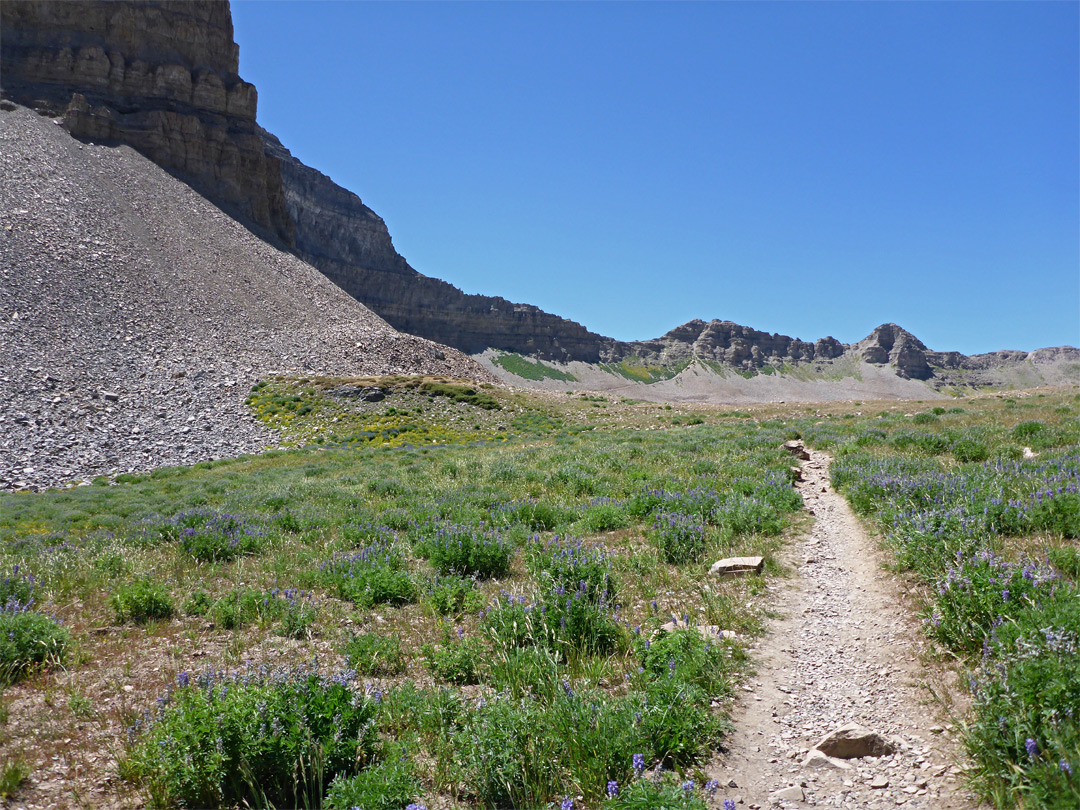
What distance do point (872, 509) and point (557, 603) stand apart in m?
6.48

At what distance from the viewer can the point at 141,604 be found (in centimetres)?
684

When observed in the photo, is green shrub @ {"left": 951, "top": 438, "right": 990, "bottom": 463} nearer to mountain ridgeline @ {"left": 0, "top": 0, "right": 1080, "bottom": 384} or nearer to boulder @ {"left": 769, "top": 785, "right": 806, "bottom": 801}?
boulder @ {"left": 769, "top": 785, "right": 806, "bottom": 801}

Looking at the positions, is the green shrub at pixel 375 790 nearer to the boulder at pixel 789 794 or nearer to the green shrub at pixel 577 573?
the boulder at pixel 789 794

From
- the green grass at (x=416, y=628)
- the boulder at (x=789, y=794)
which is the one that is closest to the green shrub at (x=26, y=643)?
the green grass at (x=416, y=628)

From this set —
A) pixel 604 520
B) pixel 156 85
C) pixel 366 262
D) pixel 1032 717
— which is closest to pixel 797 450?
pixel 604 520

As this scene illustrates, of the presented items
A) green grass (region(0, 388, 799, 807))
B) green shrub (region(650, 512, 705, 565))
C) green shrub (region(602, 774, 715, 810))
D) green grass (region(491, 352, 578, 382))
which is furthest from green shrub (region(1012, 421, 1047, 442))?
green grass (region(491, 352, 578, 382))

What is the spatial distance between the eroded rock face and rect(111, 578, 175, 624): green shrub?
280ft

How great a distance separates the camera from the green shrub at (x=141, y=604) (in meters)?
6.83

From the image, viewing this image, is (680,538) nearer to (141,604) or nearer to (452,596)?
(452,596)

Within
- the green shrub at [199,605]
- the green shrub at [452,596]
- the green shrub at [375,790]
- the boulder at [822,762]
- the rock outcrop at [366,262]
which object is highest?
the rock outcrop at [366,262]

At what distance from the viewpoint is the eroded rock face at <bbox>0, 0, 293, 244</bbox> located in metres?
75.1

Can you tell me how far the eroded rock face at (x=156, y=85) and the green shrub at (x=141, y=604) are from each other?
85.3 metres

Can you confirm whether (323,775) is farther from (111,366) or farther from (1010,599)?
(111,366)

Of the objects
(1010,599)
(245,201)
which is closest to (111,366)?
(1010,599)
